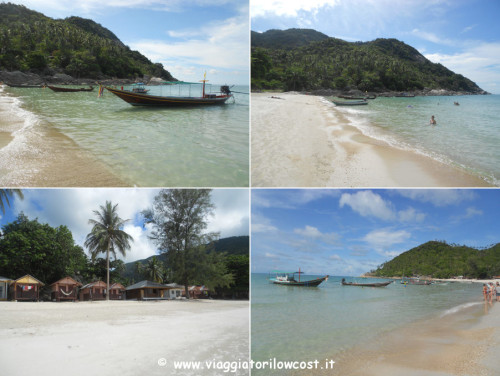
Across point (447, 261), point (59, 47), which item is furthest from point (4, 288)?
point (447, 261)

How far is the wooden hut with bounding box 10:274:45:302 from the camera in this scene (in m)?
9.41

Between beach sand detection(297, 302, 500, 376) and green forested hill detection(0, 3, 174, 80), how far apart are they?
1405 inches

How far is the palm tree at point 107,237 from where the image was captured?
1162 centimetres

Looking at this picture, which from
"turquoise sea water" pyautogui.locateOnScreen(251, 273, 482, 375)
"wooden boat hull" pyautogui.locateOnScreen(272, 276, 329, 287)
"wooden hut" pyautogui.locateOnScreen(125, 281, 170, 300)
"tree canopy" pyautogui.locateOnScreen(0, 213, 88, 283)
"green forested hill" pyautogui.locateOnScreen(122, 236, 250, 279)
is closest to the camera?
"turquoise sea water" pyautogui.locateOnScreen(251, 273, 482, 375)

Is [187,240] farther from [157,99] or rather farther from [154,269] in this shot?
[154,269]

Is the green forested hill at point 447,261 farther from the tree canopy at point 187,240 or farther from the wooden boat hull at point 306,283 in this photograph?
the tree canopy at point 187,240

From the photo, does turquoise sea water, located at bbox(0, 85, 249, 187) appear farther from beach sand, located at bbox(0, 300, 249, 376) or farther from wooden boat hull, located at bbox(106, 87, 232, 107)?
beach sand, located at bbox(0, 300, 249, 376)

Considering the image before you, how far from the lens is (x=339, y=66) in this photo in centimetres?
3769

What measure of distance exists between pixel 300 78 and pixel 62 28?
2799 cm

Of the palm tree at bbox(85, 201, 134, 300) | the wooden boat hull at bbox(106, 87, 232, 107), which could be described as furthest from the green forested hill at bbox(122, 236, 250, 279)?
the wooden boat hull at bbox(106, 87, 232, 107)

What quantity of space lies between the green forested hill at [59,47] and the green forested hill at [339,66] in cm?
2118

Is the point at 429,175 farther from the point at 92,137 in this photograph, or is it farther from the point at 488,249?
the point at 488,249

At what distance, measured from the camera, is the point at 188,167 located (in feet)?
16.8

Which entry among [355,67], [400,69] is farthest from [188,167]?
[400,69]
